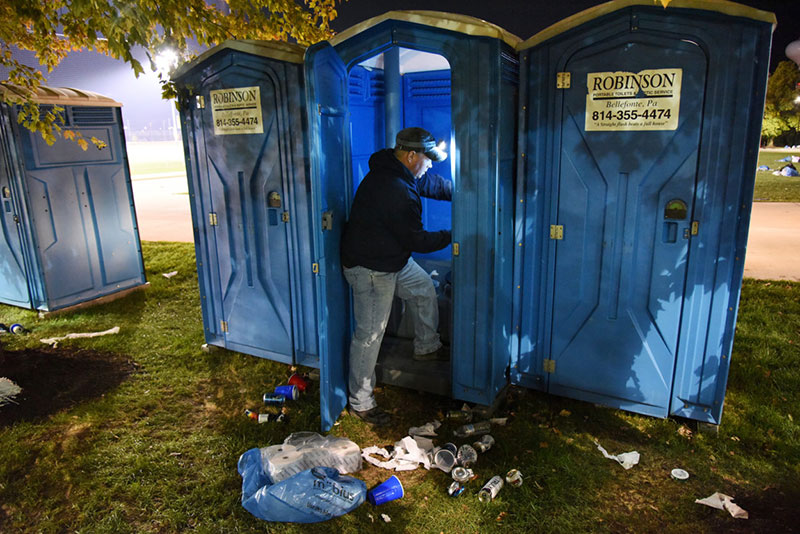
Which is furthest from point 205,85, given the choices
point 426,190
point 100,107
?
point 100,107

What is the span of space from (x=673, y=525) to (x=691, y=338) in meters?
1.23

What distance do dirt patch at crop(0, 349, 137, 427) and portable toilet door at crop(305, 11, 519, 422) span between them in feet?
7.29

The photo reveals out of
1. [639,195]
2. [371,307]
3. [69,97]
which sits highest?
[69,97]

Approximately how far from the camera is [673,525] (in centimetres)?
293

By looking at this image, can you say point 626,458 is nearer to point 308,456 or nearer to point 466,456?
point 466,456

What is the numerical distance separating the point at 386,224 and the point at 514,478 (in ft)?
5.90

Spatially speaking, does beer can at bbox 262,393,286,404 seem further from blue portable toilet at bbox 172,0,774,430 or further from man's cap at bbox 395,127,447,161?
man's cap at bbox 395,127,447,161

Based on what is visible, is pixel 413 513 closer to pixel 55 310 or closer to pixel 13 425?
pixel 13 425

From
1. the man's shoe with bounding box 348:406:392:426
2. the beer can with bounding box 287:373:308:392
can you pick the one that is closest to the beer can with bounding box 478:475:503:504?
the man's shoe with bounding box 348:406:392:426

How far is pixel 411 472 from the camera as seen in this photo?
11.3ft

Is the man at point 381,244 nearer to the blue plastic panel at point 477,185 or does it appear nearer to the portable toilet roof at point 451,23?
the blue plastic panel at point 477,185

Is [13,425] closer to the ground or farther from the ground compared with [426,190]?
closer to the ground

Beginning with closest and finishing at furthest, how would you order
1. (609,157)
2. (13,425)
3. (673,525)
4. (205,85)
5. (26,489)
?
(673,525) → (26,489) → (609,157) → (13,425) → (205,85)

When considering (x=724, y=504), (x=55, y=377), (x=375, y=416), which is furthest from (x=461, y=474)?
(x=55, y=377)
